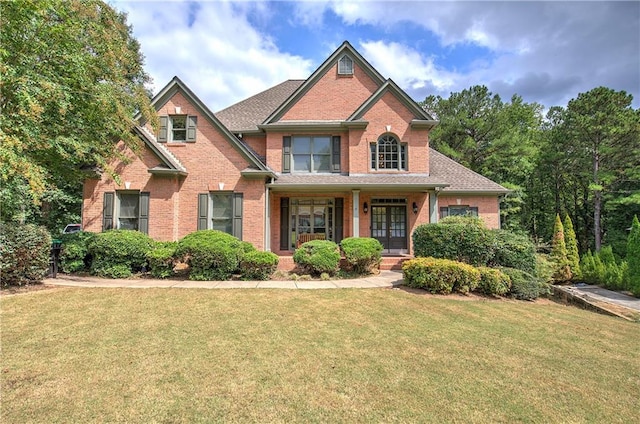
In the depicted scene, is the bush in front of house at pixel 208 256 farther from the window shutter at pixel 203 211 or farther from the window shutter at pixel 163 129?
the window shutter at pixel 163 129

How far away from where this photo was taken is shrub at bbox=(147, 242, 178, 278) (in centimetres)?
940

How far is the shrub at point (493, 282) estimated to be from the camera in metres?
8.60

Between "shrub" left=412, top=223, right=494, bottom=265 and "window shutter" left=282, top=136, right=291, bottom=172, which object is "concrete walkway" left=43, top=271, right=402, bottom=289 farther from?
"window shutter" left=282, top=136, right=291, bottom=172

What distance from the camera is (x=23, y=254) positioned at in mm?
7742

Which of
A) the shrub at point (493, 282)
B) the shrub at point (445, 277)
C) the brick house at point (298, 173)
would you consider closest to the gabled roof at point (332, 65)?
the brick house at point (298, 173)

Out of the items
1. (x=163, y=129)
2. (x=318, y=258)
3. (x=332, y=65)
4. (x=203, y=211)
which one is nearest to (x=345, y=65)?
(x=332, y=65)

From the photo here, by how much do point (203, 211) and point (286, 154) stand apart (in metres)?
4.67

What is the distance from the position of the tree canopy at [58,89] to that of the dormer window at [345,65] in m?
9.23

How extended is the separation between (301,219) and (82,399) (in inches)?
466

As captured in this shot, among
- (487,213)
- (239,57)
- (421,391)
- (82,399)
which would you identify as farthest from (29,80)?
(487,213)

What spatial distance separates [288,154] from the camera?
14258mm

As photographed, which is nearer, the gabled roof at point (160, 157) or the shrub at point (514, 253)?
the shrub at point (514, 253)

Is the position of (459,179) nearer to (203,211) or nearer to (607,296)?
(607,296)

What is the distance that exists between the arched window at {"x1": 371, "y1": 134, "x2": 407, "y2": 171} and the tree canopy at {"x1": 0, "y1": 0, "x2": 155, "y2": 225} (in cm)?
948
